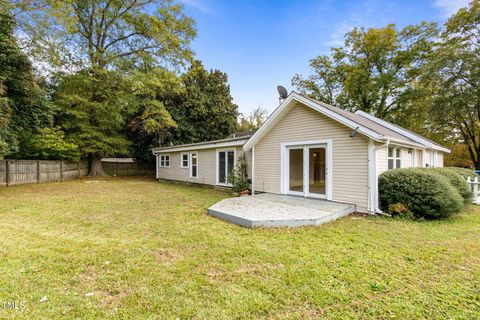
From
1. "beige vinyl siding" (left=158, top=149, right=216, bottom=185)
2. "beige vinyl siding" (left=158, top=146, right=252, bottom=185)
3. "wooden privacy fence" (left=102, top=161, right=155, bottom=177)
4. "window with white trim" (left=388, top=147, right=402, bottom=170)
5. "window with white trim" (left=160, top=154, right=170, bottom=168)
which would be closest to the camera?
"window with white trim" (left=388, top=147, right=402, bottom=170)

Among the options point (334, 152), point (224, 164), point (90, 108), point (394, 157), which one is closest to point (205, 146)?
point (224, 164)

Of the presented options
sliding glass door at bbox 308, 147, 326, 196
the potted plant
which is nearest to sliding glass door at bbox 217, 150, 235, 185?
the potted plant

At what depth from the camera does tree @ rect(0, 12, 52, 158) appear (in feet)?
30.6

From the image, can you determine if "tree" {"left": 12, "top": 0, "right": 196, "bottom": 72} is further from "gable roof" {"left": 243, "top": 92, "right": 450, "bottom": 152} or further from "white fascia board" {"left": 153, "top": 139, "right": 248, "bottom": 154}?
"gable roof" {"left": 243, "top": 92, "right": 450, "bottom": 152}

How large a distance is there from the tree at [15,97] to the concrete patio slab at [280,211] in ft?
29.7

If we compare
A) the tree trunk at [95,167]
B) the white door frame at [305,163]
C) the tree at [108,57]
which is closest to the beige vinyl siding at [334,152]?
the white door frame at [305,163]

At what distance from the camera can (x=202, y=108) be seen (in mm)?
20719

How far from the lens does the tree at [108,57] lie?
15.7 m

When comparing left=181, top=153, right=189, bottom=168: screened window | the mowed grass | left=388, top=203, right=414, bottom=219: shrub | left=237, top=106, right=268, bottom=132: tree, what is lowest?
the mowed grass

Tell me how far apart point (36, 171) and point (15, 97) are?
460 centimetres

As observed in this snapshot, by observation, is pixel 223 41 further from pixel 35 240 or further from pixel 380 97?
pixel 380 97

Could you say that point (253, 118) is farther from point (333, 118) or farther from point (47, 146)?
point (333, 118)

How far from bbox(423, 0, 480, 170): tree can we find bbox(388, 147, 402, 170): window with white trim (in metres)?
12.5

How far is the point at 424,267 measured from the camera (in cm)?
341
